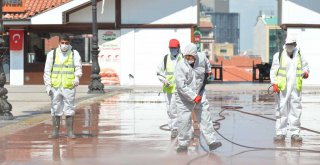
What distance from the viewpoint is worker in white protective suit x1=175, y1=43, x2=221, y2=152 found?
9.92 meters

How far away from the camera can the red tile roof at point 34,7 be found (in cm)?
3275

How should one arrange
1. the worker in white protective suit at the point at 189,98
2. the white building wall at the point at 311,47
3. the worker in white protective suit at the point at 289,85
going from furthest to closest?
the white building wall at the point at 311,47 → the worker in white protective suit at the point at 289,85 → the worker in white protective suit at the point at 189,98

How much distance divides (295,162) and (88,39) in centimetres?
2635

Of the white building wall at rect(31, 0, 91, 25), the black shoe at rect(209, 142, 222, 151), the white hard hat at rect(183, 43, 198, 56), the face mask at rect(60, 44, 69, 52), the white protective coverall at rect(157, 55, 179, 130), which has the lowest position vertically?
the black shoe at rect(209, 142, 222, 151)

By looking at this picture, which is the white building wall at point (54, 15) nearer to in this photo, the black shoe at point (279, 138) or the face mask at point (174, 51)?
the face mask at point (174, 51)

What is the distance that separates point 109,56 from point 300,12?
10.4 m

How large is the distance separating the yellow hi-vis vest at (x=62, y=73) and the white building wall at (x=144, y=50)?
2207 centimetres

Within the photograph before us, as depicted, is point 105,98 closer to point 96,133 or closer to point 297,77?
point 96,133

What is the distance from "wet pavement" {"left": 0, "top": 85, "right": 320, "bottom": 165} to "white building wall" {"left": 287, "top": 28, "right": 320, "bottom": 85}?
17203mm

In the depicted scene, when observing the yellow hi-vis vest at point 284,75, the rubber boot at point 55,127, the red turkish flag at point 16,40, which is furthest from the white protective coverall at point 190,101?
the red turkish flag at point 16,40

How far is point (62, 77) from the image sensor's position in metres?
11.7

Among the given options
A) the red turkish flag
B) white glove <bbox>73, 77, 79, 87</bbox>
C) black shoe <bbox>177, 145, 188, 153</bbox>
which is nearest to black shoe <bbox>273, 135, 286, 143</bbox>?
black shoe <bbox>177, 145, 188, 153</bbox>

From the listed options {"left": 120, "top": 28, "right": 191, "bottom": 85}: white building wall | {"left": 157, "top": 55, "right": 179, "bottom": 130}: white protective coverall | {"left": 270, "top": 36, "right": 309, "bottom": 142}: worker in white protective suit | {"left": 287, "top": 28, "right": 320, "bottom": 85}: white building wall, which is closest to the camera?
{"left": 270, "top": 36, "right": 309, "bottom": 142}: worker in white protective suit

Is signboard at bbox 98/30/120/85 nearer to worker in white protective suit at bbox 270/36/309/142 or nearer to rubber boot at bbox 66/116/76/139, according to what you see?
rubber boot at bbox 66/116/76/139
